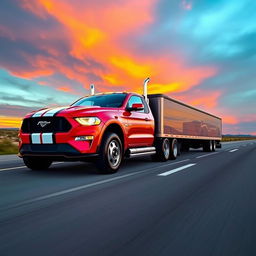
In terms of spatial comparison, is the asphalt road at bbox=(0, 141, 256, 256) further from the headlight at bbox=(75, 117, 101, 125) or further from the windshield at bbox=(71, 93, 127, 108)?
the windshield at bbox=(71, 93, 127, 108)

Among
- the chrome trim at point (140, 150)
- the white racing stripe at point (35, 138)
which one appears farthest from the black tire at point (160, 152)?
the white racing stripe at point (35, 138)

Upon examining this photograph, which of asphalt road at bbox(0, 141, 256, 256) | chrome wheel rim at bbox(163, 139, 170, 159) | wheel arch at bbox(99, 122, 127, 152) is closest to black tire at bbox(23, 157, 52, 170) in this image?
wheel arch at bbox(99, 122, 127, 152)

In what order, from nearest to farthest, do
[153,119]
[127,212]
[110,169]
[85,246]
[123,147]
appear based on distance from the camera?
[85,246] < [127,212] < [110,169] < [123,147] < [153,119]

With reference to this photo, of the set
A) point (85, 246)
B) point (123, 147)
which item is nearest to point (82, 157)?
point (123, 147)

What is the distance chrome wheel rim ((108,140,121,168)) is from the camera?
608cm

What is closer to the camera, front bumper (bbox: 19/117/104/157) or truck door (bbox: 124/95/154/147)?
front bumper (bbox: 19/117/104/157)

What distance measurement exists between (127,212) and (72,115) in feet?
10.2

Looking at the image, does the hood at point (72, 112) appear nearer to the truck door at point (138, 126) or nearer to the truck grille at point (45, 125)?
the truck grille at point (45, 125)

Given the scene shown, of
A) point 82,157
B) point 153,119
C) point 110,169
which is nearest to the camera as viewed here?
point 82,157

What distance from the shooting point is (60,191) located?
4039 millimetres

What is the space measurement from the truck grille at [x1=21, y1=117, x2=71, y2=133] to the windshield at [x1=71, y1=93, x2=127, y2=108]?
192cm

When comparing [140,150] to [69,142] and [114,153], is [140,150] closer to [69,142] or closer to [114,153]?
[114,153]

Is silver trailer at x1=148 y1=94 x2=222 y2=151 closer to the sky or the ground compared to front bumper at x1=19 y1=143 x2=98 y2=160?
closer to the sky

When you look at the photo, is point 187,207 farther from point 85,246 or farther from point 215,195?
point 85,246
